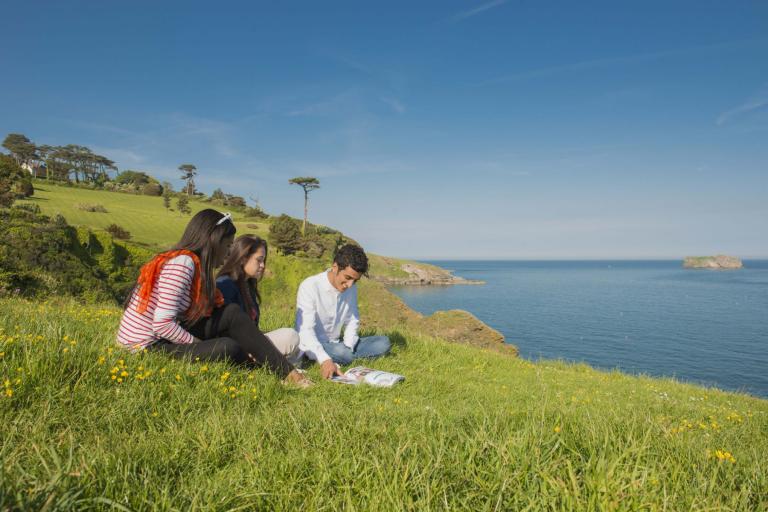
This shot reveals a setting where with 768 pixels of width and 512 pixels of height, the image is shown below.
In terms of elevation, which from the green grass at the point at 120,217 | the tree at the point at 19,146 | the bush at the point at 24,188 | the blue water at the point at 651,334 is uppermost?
the tree at the point at 19,146

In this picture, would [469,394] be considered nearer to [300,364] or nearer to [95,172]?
[300,364]

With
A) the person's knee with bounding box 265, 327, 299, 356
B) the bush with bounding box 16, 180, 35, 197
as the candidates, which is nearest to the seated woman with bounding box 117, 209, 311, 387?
the person's knee with bounding box 265, 327, 299, 356

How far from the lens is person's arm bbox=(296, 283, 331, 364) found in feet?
18.4

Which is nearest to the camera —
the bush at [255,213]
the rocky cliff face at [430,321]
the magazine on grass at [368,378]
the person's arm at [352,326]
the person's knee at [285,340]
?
the magazine on grass at [368,378]

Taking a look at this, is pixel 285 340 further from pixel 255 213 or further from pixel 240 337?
pixel 255 213

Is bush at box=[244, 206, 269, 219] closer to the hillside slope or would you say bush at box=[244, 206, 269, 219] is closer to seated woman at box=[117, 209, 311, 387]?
the hillside slope

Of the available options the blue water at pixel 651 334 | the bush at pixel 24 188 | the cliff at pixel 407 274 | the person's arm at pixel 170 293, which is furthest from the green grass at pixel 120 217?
the cliff at pixel 407 274

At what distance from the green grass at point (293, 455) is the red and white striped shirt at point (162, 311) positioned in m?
0.46

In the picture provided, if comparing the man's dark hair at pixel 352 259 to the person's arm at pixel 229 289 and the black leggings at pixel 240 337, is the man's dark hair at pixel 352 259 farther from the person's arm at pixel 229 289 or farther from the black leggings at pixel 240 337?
the black leggings at pixel 240 337

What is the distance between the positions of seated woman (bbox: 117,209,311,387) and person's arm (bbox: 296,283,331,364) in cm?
81

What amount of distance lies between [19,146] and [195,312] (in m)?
109

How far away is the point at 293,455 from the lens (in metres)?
2.03

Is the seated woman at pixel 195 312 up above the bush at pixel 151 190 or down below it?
below

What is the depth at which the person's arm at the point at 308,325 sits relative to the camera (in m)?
5.62
